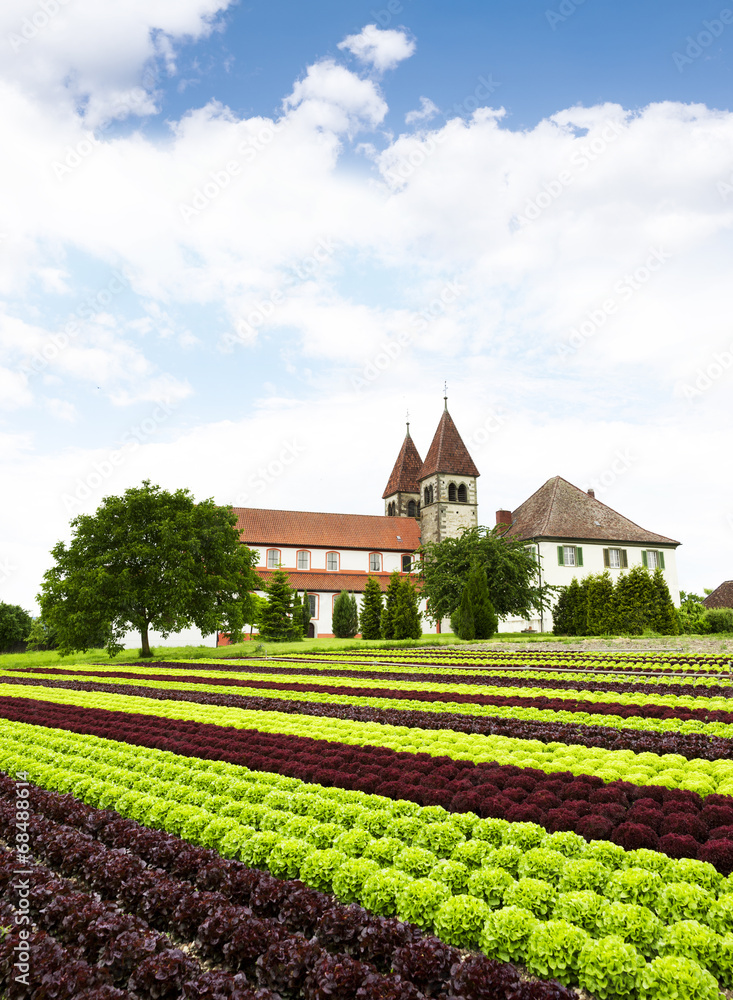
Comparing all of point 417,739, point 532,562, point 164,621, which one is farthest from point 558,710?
point 532,562

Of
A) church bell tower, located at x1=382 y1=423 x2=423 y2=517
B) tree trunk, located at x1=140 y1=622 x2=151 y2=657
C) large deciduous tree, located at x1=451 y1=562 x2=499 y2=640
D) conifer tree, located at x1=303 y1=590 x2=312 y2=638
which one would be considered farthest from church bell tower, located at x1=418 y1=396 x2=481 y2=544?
tree trunk, located at x1=140 y1=622 x2=151 y2=657

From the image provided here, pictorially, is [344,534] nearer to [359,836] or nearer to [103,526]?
[103,526]

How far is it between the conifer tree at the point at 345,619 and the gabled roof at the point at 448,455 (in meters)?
14.9

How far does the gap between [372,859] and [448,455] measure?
49700mm

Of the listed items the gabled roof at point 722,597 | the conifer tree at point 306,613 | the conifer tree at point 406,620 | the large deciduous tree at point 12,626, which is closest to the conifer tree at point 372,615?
the conifer tree at point 406,620

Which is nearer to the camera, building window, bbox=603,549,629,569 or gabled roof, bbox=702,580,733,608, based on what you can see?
building window, bbox=603,549,629,569

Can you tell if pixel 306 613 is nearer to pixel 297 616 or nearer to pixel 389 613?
pixel 297 616

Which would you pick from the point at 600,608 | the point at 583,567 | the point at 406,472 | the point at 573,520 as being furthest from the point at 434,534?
the point at 600,608

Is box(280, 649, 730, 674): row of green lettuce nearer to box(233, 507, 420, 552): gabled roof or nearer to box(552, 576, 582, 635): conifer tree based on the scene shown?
box(552, 576, 582, 635): conifer tree

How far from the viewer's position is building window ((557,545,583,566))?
143ft

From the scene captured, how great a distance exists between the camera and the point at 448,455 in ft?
175

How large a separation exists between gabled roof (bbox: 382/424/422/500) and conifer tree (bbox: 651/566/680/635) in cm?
2767

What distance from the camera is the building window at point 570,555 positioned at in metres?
43.7

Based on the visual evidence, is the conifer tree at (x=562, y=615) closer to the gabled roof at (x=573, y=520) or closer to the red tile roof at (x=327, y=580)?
the gabled roof at (x=573, y=520)
